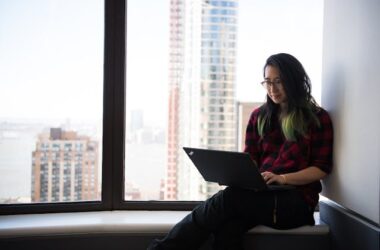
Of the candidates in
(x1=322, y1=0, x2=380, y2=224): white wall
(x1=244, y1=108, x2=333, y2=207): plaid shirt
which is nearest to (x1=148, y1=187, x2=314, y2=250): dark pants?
(x1=244, y1=108, x2=333, y2=207): plaid shirt

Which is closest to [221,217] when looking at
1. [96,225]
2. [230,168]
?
[230,168]

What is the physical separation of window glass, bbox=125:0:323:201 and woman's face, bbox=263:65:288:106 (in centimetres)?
32

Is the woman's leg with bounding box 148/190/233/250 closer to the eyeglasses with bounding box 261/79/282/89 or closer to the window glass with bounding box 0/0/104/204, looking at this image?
the eyeglasses with bounding box 261/79/282/89

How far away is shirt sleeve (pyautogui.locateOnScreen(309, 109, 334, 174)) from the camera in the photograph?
5.46ft

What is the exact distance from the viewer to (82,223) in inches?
69.8

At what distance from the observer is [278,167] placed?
5.52 feet

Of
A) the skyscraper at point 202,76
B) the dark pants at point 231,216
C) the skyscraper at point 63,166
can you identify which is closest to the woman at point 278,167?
the dark pants at point 231,216

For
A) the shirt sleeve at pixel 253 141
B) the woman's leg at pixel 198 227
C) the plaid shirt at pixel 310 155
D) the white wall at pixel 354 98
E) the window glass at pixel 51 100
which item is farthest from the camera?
the window glass at pixel 51 100

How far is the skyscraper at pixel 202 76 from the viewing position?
6.75 feet

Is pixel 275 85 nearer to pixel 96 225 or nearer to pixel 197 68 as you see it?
pixel 197 68

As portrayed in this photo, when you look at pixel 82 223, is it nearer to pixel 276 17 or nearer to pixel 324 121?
pixel 324 121

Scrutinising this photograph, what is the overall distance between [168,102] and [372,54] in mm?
1024

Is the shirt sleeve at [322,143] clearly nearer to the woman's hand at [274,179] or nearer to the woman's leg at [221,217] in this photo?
the woman's hand at [274,179]

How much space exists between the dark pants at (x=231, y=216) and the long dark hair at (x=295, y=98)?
0.27 meters
